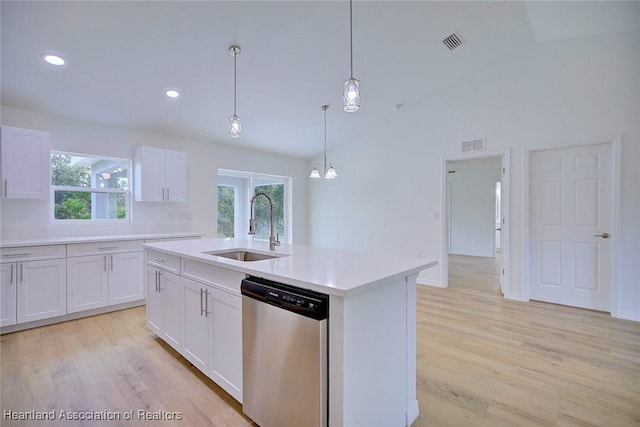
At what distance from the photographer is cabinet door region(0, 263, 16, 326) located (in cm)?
283

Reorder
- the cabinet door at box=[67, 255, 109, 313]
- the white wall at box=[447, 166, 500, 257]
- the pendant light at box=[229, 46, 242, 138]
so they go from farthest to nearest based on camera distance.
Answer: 1. the white wall at box=[447, 166, 500, 257]
2. the cabinet door at box=[67, 255, 109, 313]
3. the pendant light at box=[229, 46, 242, 138]

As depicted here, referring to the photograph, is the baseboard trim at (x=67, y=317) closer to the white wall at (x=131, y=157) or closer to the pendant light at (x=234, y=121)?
the white wall at (x=131, y=157)

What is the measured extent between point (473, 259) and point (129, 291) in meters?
7.20

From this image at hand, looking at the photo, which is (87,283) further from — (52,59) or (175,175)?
(52,59)

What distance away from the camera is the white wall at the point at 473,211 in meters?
7.68

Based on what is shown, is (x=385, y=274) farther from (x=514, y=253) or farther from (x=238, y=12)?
(x=514, y=253)

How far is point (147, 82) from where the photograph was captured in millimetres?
3176

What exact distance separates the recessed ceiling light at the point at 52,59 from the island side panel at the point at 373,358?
3.35 m

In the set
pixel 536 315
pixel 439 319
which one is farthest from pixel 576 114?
pixel 439 319

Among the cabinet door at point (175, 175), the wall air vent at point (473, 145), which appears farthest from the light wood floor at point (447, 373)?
the wall air vent at point (473, 145)

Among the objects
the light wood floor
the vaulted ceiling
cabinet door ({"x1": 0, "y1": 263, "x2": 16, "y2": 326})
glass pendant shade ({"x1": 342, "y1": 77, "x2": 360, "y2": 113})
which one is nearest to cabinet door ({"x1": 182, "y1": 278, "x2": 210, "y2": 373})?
the light wood floor

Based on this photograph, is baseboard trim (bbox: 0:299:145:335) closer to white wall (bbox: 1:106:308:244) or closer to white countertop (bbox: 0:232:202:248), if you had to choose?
white countertop (bbox: 0:232:202:248)

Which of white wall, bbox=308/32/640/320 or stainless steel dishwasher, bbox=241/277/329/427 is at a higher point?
white wall, bbox=308/32/640/320

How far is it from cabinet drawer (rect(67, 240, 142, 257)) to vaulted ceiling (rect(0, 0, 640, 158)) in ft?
5.31
